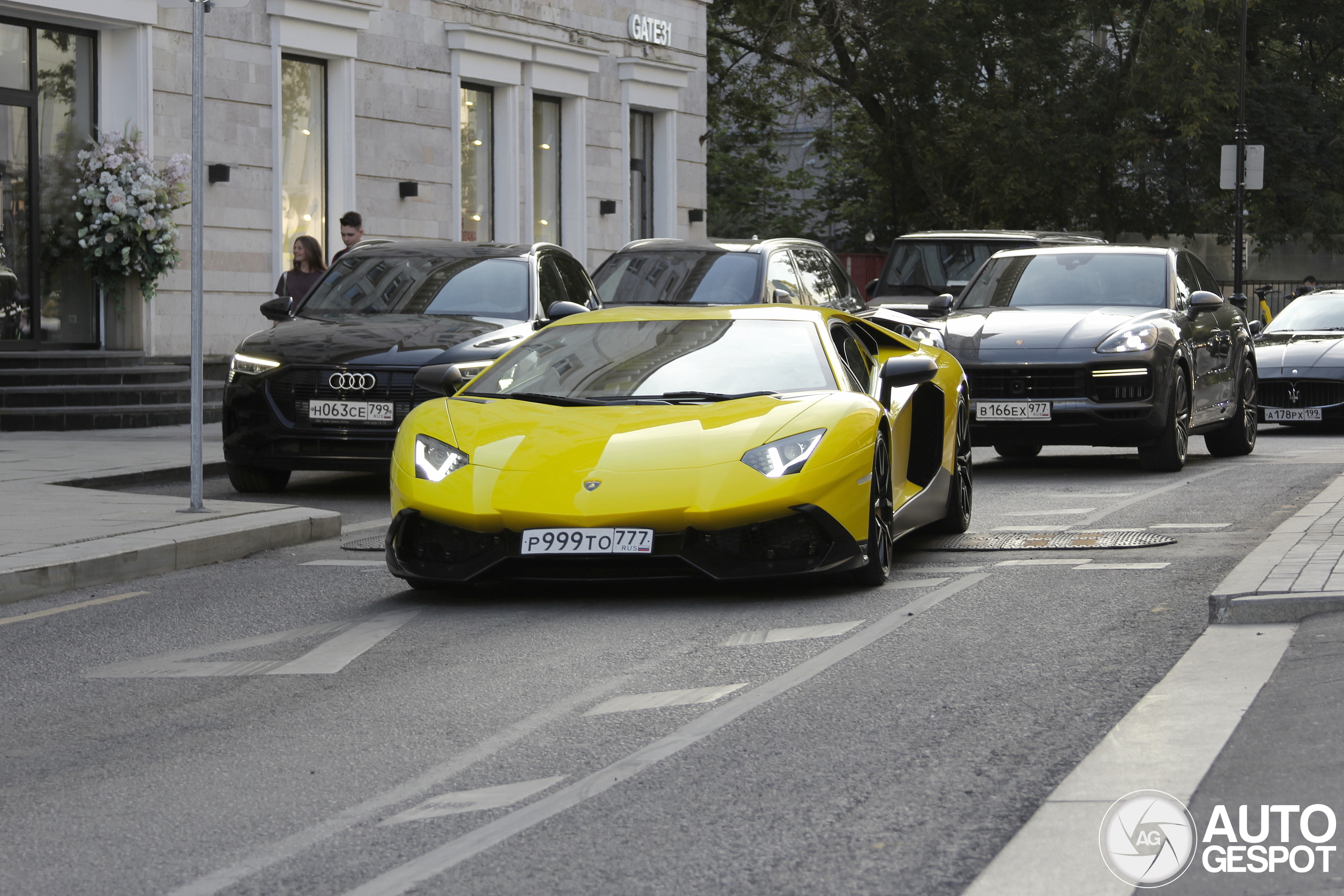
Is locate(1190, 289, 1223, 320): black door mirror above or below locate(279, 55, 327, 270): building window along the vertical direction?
below

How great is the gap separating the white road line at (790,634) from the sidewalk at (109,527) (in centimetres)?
334

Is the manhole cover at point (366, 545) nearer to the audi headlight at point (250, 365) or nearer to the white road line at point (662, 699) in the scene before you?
the audi headlight at point (250, 365)

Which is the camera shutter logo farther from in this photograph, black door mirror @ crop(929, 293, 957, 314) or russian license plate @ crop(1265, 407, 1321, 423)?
russian license plate @ crop(1265, 407, 1321, 423)

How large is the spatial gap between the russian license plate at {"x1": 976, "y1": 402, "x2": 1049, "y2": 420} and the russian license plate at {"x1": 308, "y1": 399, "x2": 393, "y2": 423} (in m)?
4.19

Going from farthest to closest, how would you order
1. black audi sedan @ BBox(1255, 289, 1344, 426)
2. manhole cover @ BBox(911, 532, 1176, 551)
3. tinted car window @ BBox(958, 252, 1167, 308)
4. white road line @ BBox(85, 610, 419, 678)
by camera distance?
black audi sedan @ BBox(1255, 289, 1344, 426), tinted car window @ BBox(958, 252, 1167, 308), manhole cover @ BBox(911, 532, 1176, 551), white road line @ BBox(85, 610, 419, 678)

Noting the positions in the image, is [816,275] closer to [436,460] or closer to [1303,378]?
[1303,378]

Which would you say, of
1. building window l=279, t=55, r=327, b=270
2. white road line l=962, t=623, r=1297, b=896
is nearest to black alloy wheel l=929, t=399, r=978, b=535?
white road line l=962, t=623, r=1297, b=896

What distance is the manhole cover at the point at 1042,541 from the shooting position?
928 cm

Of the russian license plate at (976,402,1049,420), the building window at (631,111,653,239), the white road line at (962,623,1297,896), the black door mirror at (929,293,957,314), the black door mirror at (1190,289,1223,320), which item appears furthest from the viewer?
the building window at (631,111,653,239)

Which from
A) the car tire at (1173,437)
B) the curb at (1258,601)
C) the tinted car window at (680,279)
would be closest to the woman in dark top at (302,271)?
the tinted car window at (680,279)

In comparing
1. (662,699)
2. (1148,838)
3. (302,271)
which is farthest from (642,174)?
(1148,838)

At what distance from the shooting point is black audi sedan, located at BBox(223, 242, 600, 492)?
38.9 feet

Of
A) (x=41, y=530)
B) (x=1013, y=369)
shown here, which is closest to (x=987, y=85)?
(x=1013, y=369)

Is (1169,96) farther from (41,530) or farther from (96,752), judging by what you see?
(96,752)
